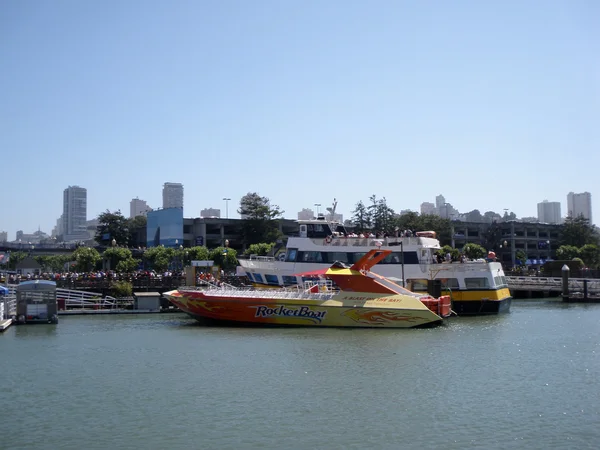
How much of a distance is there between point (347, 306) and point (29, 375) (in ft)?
54.4

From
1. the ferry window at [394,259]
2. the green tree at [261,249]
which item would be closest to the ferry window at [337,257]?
the ferry window at [394,259]

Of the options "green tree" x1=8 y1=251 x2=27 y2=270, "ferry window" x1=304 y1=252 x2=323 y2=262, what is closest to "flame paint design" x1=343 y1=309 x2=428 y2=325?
"ferry window" x1=304 y1=252 x2=323 y2=262

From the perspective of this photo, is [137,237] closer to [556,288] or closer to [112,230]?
[112,230]

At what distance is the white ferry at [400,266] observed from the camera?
4078cm

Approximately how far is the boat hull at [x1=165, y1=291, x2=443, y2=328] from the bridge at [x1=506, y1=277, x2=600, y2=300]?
24.8m

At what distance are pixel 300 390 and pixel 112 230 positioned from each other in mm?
82891

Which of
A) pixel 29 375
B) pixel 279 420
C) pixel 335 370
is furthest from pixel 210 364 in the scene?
pixel 279 420

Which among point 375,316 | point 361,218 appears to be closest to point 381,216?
point 361,218

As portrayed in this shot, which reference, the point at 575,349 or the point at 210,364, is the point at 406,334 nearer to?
the point at 575,349

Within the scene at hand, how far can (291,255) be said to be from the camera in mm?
42531

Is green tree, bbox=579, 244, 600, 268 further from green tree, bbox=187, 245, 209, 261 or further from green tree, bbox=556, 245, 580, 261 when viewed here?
A: green tree, bbox=187, 245, 209, 261

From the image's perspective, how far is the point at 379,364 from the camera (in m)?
23.7

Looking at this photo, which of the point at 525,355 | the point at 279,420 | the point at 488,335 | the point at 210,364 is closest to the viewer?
the point at 279,420

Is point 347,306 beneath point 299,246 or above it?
beneath
